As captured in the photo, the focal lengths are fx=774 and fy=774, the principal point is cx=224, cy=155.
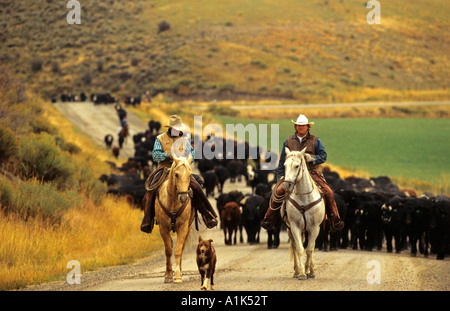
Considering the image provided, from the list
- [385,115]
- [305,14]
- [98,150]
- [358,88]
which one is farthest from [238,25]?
[98,150]

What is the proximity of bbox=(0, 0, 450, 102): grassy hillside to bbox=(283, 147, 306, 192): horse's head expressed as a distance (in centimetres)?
7047

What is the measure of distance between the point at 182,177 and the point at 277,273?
3.19 meters

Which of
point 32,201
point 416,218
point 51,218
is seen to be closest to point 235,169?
point 416,218

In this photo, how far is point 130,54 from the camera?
343 feet

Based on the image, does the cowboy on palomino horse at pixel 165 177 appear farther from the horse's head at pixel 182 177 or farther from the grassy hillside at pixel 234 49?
the grassy hillside at pixel 234 49

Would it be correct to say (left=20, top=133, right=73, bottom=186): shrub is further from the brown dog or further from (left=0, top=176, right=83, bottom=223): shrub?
the brown dog

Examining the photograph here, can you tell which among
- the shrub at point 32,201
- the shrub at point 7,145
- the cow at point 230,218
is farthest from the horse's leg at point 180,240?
the shrub at point 7,145

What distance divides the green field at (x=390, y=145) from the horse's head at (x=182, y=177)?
89.7 feet

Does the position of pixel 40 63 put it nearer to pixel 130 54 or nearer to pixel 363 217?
pixel 130 54

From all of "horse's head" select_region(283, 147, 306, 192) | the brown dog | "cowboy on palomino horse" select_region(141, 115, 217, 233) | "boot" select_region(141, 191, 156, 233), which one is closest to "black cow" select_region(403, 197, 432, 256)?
"horse's head" select_region(283, 147, 306, 192)

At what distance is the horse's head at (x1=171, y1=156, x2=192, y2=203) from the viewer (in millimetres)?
12516

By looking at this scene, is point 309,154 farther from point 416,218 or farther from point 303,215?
point 416,218

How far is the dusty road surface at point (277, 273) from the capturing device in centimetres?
1253

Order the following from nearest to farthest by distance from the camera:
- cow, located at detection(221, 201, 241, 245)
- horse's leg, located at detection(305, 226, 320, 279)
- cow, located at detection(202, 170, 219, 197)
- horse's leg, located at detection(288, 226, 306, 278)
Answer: horse's leg, located at detection(288, 226, 306, 278), horse's leg, located at detection(305, 226, 320, 279), cow, located at detection(221, 201, 241, 245), cow, located at detection(202, 170, 219, 197)
